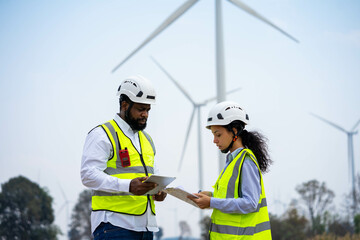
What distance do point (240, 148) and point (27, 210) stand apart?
161ft

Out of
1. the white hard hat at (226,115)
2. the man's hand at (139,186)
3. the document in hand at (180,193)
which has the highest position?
the white hard hat at (226,115)

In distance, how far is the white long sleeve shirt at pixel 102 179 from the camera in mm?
6703

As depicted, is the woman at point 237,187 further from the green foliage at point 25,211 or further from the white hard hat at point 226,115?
the green foliage at point 25,211

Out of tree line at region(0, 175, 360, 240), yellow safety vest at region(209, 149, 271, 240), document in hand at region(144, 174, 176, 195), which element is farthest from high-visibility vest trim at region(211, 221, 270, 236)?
tree line at region(0, 175, 360, 240)

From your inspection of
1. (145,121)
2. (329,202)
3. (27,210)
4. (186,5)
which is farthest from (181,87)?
(145,121)

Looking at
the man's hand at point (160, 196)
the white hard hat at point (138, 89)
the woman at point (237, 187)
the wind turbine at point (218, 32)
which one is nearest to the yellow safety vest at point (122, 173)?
the man's hand at point (160, 196)

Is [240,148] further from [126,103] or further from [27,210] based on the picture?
[27,210]

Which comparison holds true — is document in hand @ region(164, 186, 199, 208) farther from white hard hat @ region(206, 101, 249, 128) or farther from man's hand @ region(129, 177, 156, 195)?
white hard hat @ region(206, 101, 249, 128)

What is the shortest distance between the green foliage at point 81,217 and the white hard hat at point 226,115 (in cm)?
6285

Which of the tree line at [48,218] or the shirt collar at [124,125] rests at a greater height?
the tree line at [48,218]

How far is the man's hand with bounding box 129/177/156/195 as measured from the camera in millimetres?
6637

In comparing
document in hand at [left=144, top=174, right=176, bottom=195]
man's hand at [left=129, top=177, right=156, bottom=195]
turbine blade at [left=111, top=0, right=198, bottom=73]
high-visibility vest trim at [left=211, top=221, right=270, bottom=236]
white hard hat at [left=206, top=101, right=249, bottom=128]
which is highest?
turbine blade at [left=111, top=0, right=198, bottom=73]

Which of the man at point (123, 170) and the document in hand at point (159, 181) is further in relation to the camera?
the man at point (123, 170)

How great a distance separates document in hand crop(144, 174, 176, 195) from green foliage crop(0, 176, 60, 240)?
1844 inches
